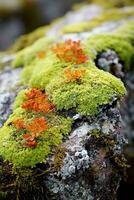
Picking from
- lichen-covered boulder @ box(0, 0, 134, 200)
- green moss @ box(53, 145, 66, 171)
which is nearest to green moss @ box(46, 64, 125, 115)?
lichen-covered boulder @ box(0, 0, 134, 200)

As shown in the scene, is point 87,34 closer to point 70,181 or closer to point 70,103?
point 70,103

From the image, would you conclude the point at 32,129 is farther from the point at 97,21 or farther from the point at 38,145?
the point at 97,21

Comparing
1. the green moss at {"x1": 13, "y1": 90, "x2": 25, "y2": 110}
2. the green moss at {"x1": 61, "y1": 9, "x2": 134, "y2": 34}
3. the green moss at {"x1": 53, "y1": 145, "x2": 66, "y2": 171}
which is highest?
the green moss at {"x1": 13, "y1": 90, "x2": 25, "y2": 110}

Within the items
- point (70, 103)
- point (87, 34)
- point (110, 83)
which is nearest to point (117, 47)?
point (87, 34)

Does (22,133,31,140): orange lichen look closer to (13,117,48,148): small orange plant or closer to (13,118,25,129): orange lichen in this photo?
(13,117,48,148): small orange plant

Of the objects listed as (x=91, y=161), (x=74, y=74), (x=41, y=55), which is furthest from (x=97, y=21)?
(x=91, y=161)

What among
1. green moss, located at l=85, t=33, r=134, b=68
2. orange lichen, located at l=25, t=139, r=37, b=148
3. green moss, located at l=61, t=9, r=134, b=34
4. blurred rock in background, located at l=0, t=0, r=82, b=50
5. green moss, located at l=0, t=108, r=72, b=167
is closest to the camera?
green moss, located at l=0, t=108, r=72, b=167


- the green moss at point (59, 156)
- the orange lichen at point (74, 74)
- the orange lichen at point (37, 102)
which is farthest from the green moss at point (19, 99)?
the green moss at point (59, 156)
